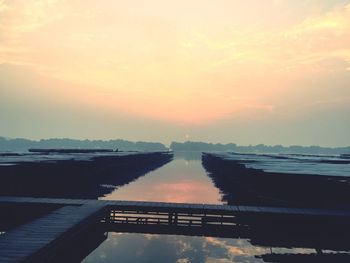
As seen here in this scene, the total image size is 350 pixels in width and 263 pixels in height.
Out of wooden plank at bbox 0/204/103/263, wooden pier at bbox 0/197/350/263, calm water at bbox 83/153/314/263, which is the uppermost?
wooden plank at bbox 0/204/103/263

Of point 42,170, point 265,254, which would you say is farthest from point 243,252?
point 42,170

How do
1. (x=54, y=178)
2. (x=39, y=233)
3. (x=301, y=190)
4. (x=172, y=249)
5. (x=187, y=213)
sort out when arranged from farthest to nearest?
1. (x=54, y=178)
2. (x=301, y=190)
3. (x=187, y=213)
4. (x=172, y=249)
5. (x=39, y=233)

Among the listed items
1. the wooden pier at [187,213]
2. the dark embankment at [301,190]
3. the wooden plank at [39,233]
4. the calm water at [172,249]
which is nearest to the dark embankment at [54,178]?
the wooden pier at [187,213]

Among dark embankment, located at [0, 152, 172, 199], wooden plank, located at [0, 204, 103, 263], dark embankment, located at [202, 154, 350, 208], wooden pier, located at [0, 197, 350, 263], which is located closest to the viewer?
wooden plank, located at [0, 204, 103, 263]

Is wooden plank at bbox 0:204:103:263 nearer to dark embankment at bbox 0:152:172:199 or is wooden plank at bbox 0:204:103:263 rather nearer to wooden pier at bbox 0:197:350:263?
wooden pier at bbox 0:197:350:263

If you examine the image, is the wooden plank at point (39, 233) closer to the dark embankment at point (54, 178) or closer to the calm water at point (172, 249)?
the calm water at point (172, 249)

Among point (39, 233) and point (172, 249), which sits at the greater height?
point (39, 233)

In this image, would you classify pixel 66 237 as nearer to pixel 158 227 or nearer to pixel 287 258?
pixel 158 227

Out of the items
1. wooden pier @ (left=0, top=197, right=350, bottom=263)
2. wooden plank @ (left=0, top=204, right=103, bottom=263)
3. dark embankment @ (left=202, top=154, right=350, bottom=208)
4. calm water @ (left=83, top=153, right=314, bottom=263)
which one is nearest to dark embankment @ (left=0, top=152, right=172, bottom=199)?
wooden pier @ (left=0, top=197, right=350, bottom=263)

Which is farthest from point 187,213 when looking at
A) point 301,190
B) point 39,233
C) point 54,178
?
point 54,178

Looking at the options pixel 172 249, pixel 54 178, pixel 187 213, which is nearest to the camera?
pixel 172 249

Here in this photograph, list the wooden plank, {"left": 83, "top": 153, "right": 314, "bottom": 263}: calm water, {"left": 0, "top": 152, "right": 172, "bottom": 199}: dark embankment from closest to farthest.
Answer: the wooden plank < {"left": 83, "top": 153, "right": 314, "bottom": 263}: calm water < {"left": 0, "top": 152, "right": 172, "bottom": 199}: dark embankment

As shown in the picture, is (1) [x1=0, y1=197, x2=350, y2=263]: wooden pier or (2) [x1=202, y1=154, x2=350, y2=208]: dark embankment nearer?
(1) [x1=0, y1=197, x2=350, y2=263]: wooden pier

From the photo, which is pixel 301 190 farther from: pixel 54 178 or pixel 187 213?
pixel 54 178
